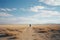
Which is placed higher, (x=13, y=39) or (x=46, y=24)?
(x=46, y=24)

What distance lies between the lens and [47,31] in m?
2.80

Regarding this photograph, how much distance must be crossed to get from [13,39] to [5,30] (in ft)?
0.79

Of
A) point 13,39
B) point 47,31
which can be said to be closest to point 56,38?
point 47,31

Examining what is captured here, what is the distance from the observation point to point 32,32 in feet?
9.27

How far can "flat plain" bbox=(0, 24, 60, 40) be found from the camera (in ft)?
8.77

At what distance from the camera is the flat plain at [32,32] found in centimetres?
267

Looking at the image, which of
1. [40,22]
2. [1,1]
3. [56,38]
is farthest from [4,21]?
[56,38]

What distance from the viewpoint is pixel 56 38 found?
110 inches

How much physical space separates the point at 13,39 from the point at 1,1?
0.79m

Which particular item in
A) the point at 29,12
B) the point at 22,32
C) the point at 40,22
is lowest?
the point at 22,32

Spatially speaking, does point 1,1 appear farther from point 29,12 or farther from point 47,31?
point 47,31

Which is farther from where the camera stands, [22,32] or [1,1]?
[22,32]

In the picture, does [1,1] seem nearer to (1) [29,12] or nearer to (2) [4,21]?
(2) [4,21]

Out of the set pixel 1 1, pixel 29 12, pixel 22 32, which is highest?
pixel 1 1
